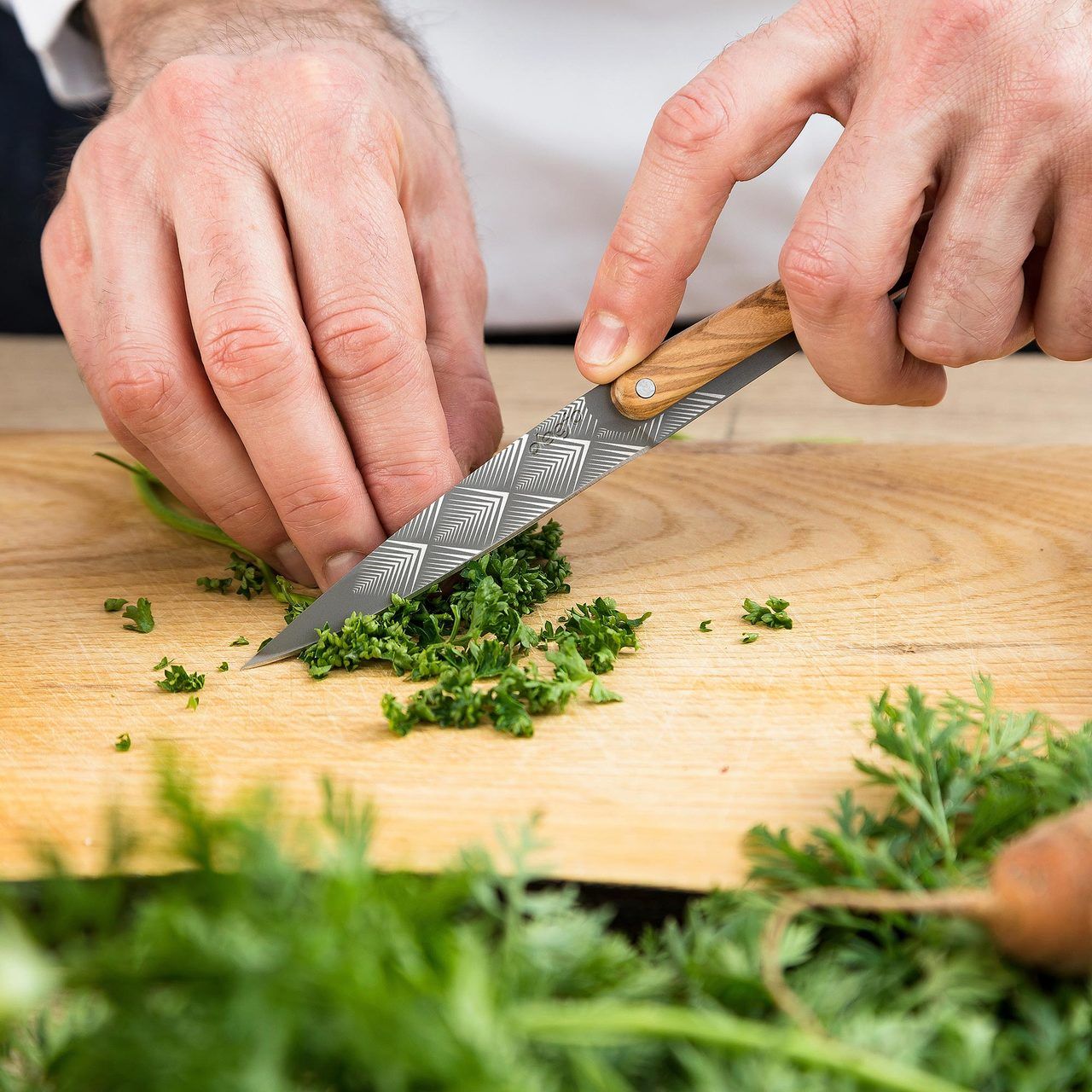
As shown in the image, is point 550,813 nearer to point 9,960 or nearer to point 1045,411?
point 9,960

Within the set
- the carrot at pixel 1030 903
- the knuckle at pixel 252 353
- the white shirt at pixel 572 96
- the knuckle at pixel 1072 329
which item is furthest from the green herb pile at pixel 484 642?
the white shirt at pixel 572 96

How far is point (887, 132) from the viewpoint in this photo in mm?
1876

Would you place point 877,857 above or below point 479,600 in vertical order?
above


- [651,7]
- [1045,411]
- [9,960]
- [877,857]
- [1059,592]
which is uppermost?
[651,7]

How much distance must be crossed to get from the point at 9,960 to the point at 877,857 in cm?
89

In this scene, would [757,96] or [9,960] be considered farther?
[757,96]

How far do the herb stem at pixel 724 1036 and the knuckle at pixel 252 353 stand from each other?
132cm

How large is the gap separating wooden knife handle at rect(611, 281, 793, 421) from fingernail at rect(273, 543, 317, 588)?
76cm

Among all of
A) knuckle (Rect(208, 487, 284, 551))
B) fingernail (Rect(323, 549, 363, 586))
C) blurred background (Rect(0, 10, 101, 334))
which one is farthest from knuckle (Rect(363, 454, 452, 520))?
blurred background (Rect(0, 10, 101, 334))

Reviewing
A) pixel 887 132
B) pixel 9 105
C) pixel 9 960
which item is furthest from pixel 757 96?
pixel 9 105

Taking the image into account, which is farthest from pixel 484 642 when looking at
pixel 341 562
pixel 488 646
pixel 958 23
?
pixel 958 23

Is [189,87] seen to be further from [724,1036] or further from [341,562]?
[724,1036]

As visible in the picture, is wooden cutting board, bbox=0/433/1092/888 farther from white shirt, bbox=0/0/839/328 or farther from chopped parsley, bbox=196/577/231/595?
white shirt, bbox=0/0/839/328

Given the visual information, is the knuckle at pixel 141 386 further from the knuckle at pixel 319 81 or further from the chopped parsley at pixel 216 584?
the knuckle at pixel 319 81
